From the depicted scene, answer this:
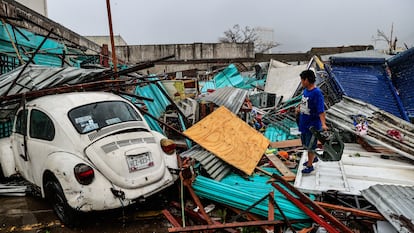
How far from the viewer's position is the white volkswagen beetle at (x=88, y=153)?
11.6ft

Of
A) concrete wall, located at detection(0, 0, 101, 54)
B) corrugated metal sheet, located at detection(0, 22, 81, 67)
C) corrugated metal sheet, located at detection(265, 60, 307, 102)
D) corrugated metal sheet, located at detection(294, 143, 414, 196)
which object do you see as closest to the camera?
corrugated metal sheet, located at detection(294, 143, 414, 196)

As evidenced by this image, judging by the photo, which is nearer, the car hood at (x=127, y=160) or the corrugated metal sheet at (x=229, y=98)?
the car hood at (x=127, y=160)

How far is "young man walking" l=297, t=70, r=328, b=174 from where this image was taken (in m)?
4.21

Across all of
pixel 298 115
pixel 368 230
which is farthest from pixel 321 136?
pixel 368 230

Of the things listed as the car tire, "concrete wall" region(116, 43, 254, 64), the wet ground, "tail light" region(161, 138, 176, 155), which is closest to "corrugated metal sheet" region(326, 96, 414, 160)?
"tail light" region(161, 138, 176, 155)

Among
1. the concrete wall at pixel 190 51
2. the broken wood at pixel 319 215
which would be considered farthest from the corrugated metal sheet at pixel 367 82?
the concrete wall at pixel 190 51

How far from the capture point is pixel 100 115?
13.8ft

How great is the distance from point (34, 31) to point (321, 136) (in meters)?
9.56

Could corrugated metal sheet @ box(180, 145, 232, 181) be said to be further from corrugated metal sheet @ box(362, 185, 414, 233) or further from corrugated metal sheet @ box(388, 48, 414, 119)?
corrugated metal sheet @ box(388, 48, 414, 119)

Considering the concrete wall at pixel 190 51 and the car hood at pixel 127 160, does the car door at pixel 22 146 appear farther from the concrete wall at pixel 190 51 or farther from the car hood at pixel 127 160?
the concrete wall at pixel 190 51

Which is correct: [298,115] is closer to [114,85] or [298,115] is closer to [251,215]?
[251,215]

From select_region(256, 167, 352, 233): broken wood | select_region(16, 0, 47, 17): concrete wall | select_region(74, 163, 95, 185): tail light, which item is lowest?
select_region(256, 167, 352, 233): broken wood

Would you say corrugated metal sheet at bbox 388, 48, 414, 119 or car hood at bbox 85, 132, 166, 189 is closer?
car hood at bbox 85, 132, 166, 189

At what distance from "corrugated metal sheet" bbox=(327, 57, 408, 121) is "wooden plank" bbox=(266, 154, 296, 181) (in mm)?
3165
